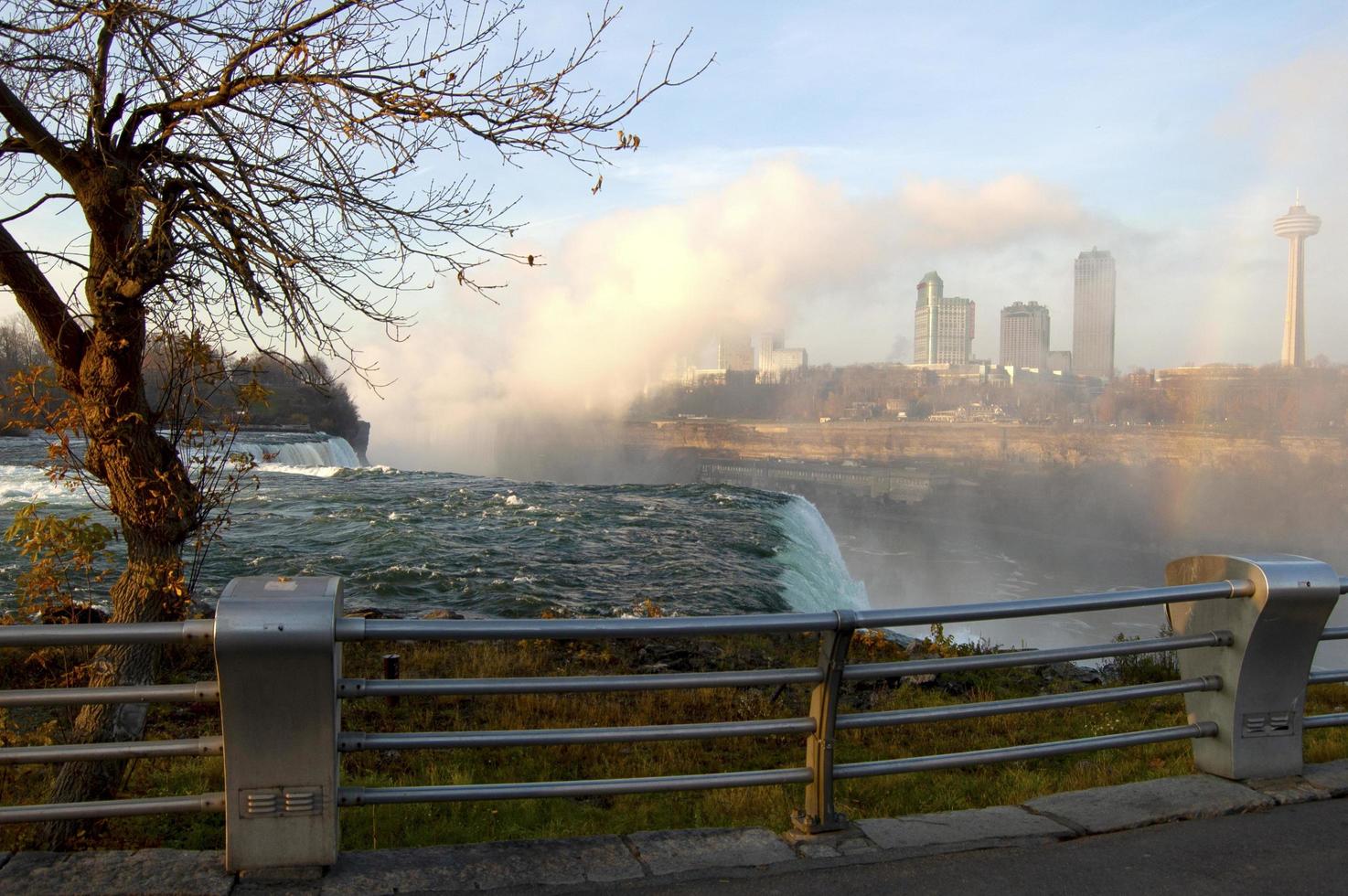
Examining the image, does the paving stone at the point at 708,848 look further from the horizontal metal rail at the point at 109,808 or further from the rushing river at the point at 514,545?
the rushing river at the point at 514,545

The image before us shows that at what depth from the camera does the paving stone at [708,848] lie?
365 centimetres

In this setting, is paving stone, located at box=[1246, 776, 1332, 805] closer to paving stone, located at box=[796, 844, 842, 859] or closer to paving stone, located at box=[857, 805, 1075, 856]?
paving stone, located at box=[857, 805, 1075, 856]

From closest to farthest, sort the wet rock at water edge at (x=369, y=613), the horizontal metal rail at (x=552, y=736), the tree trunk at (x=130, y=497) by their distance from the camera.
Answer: the horizontal metal rail at (x=552, y=736) < the tree trunk at (x=130, y=497) < the wet rock at water edge at (x=369, y=613)

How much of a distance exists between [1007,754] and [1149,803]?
71 cm

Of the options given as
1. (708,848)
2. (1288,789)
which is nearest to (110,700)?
(708,848)

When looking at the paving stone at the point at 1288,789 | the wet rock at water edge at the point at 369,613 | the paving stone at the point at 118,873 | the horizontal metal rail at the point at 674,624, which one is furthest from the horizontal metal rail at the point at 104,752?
the wet rock at water edge at the point at 369,613

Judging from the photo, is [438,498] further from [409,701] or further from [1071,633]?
[1071,633]

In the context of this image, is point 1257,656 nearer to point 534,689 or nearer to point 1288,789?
point 1288,789

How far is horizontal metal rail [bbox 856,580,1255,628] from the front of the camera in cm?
377

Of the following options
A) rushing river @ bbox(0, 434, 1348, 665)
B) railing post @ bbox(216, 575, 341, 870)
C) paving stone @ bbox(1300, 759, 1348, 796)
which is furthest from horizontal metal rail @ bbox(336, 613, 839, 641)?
rushing river @ bbox(0, 434, 1348, 665)

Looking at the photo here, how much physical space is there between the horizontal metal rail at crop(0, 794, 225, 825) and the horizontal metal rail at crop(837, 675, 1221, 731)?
2.29 m

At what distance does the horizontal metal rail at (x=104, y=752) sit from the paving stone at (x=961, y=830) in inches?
96.7

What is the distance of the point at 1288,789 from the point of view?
14.6ft

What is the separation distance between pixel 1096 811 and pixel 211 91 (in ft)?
16.9
